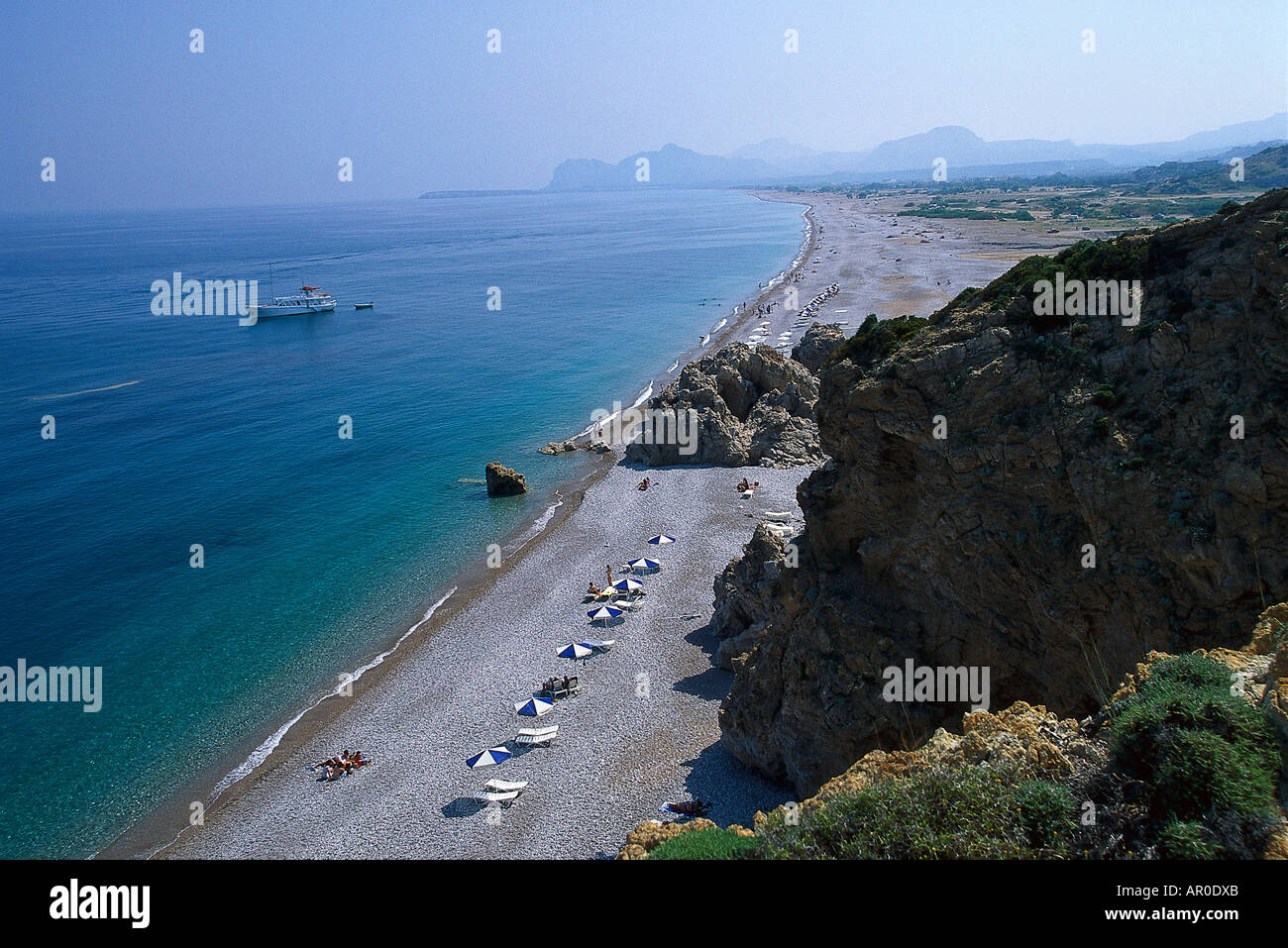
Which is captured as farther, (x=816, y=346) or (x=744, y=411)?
(x=816, y=346)

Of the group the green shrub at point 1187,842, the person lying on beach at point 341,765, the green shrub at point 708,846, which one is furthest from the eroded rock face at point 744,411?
the green shrub at point 1187,842

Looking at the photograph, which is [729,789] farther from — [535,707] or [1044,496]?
[1044,496]

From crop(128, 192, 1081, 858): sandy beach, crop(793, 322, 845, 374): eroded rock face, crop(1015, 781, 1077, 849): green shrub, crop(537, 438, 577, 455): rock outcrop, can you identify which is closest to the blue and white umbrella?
crop(128, 192, 1081, 858): sandy beach

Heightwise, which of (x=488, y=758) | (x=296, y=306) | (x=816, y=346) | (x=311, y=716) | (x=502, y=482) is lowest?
(x=311, y=716)

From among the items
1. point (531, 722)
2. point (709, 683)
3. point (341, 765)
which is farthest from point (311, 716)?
point (709, 683)

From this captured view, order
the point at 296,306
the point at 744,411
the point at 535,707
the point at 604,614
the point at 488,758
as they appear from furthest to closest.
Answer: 1. the point at 296,306
2. the point at 744,411
3. the point at 604,614
4. the point at 535,707
5. the point at 488,758

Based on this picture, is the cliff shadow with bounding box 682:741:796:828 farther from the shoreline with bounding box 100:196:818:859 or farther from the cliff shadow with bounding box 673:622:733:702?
the shoreline with bounding box 100:196:818:859
